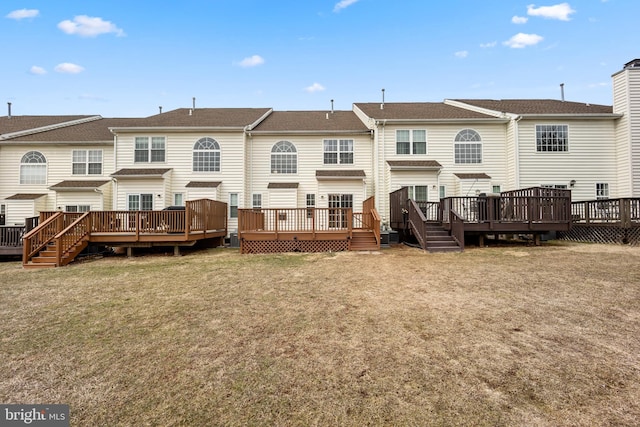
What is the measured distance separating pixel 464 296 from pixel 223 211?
1242 centimetres

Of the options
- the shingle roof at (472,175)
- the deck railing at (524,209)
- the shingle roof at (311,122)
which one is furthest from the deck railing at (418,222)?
the shingle roof at (311,122)

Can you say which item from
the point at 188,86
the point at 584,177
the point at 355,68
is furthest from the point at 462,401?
the point at 355,68

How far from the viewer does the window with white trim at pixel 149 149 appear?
1619 centimetres

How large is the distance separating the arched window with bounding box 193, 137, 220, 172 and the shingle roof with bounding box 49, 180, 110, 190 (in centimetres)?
553

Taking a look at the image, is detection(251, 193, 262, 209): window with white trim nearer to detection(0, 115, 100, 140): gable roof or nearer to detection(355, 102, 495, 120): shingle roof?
detection(355, 102, 495, 120): shingle roof

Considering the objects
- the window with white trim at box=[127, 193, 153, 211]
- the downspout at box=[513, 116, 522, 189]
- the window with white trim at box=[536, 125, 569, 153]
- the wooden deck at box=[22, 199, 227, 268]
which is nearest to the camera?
the wooden deck at box=[22, 199, 227, 268]

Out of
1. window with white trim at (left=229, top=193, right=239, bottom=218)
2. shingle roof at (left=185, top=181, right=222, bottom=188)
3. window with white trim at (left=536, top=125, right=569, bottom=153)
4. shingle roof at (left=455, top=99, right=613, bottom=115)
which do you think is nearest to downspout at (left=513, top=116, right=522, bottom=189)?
shingle roof at (left=455, top=99, right=613, bottom=115)

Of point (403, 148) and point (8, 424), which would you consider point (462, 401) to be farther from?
point (403, 148)

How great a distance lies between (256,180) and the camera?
54.1 feet

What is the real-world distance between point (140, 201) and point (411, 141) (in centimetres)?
1514

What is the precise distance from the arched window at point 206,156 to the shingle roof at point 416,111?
9100 mm

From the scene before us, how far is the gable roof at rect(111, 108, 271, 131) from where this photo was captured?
15867 mm

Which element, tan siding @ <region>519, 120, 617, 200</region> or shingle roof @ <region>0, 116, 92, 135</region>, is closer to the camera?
tan siding @ <region>519, 120, 617, 200</region>

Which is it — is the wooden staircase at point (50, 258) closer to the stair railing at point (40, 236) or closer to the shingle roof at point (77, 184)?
the stair railing at point (40, 236)
